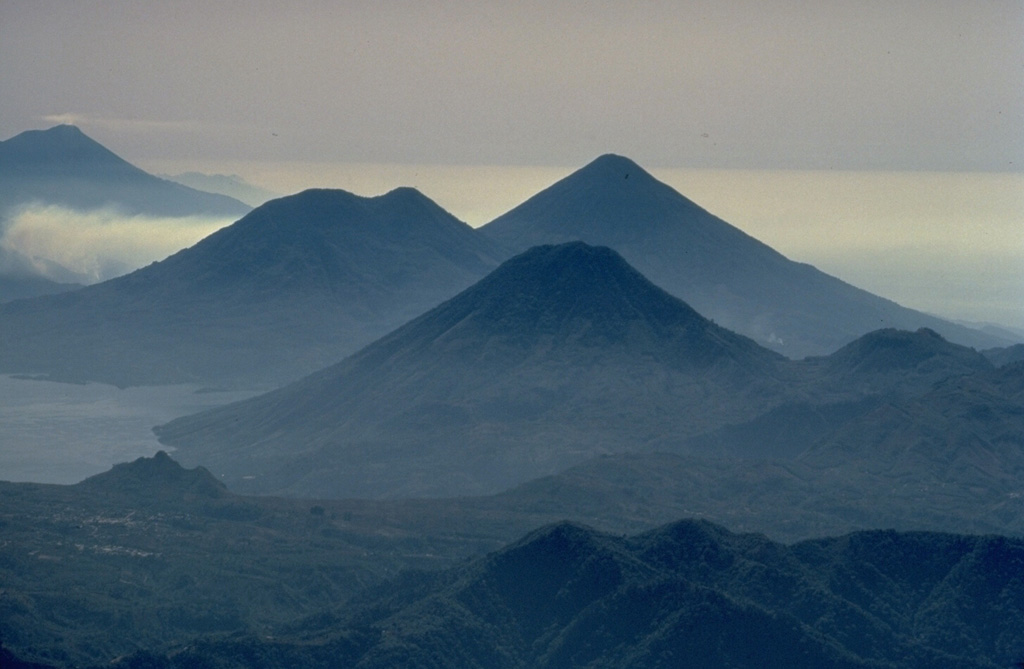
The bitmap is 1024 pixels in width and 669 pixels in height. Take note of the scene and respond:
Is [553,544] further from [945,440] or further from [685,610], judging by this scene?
[945,440]

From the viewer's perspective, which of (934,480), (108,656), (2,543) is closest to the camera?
(108,656)

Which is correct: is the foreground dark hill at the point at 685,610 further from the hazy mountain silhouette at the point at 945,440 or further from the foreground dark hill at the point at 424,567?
the hazy mountain silhouette at the point at 945,440

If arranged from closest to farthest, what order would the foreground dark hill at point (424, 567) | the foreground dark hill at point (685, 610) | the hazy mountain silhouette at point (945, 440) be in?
→ 1. the foreground dark hill at point (685, 610)
2. the foreground dark hill at point (424, 567)
3. the hazy mountain silhouette at point (945, 440)

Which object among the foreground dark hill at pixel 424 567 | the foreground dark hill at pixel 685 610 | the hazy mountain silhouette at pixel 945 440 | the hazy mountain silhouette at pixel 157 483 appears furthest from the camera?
the hazy mountain silhouette at pixel 945 440

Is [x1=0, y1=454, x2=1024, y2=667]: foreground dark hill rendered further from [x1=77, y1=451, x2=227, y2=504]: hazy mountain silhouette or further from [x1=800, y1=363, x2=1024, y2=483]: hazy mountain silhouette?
[x1=800, y1=363, x2=1024, y2=483]: hazy mountain silhouette

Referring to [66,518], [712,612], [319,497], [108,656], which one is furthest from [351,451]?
[712,612]

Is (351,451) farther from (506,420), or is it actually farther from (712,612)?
(712,612)

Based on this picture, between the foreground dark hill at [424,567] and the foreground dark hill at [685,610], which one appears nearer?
the foreground dark hill at [685,610]

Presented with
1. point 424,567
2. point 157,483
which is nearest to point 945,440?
point 424,567

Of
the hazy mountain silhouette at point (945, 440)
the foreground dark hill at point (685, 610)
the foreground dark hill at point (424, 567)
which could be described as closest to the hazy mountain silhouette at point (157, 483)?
the foreground dark hill at point (424, 567)
